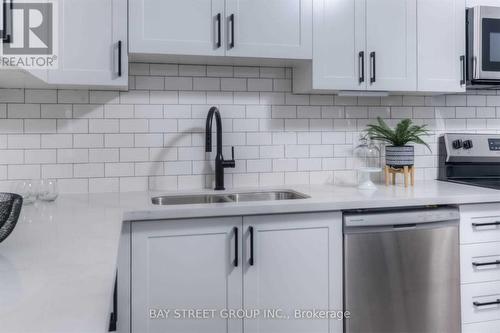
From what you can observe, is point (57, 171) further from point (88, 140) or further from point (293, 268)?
point (293, 268)

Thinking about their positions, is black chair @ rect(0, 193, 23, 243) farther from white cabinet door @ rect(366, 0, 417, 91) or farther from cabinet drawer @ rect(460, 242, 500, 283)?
cabinet drawer @ rect(460, 242, 500, 283)

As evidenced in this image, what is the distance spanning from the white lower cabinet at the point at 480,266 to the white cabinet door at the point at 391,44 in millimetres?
787

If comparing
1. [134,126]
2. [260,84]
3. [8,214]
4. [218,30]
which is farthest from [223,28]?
[8,214]

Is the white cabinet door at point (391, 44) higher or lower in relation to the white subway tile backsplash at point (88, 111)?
higher

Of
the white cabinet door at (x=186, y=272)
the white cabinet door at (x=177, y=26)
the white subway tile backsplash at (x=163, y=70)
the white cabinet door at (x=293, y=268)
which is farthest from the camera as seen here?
the white subway tile backsplash at (x=163, y=70)

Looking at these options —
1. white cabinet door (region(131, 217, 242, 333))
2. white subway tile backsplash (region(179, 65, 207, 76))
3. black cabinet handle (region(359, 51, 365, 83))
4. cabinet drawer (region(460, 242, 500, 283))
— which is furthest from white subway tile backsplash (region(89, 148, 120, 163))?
cabinet drawer (region(460, 242, 500, 283))

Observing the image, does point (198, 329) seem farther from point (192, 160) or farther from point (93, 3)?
point (93, 3)

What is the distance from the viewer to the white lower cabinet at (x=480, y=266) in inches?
84.6

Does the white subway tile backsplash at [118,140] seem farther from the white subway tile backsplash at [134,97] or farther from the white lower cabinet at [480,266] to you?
the white lower cabinet at [480,266]

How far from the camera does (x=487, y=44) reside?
2480 mm

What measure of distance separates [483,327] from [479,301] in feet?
0.47

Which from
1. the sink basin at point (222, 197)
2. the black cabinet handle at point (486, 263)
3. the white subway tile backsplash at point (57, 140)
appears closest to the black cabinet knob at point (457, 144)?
the black cabinet handle at point (486, 263)

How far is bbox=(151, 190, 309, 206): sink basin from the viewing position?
2271 millimetres

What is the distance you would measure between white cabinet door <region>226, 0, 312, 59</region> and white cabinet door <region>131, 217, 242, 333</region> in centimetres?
91
